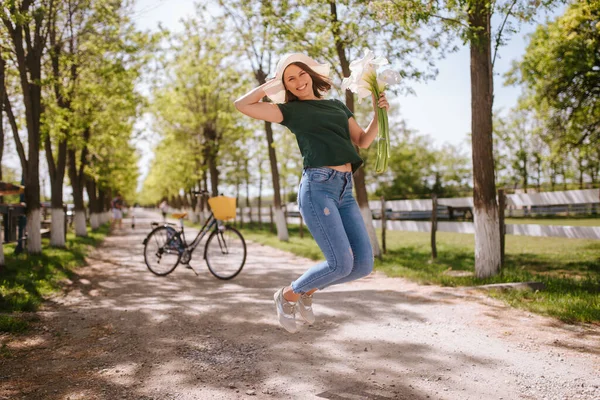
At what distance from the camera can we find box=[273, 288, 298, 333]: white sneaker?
145 inches

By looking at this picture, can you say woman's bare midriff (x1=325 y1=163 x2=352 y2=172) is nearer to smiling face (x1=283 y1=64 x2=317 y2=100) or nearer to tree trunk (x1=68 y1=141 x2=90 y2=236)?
smiling face (x1=283 y1=64 x2=317 y2=100)

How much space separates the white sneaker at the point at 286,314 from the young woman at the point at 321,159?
0.22 meters

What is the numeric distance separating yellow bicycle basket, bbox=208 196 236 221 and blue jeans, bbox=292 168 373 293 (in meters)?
4.61

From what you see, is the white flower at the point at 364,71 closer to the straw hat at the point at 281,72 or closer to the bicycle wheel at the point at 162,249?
the straw hat at the point at 281,72

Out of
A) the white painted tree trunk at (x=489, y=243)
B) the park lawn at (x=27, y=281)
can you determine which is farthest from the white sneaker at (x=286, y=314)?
the white painted tree trunk at (x=489, y=243)

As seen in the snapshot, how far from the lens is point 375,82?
3.57 m

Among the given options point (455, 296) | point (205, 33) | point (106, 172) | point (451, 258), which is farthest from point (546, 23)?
point (106, 172)

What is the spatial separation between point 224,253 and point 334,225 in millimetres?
5478

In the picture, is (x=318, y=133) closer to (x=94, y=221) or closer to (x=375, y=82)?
(x=375, y=82)

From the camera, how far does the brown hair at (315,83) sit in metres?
3.54

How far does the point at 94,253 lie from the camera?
45.6ft

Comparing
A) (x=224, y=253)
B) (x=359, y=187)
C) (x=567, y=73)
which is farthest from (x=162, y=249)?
(x=567, y=73)

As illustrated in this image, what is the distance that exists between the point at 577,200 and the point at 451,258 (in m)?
3.75

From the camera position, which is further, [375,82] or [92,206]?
[92,206]
